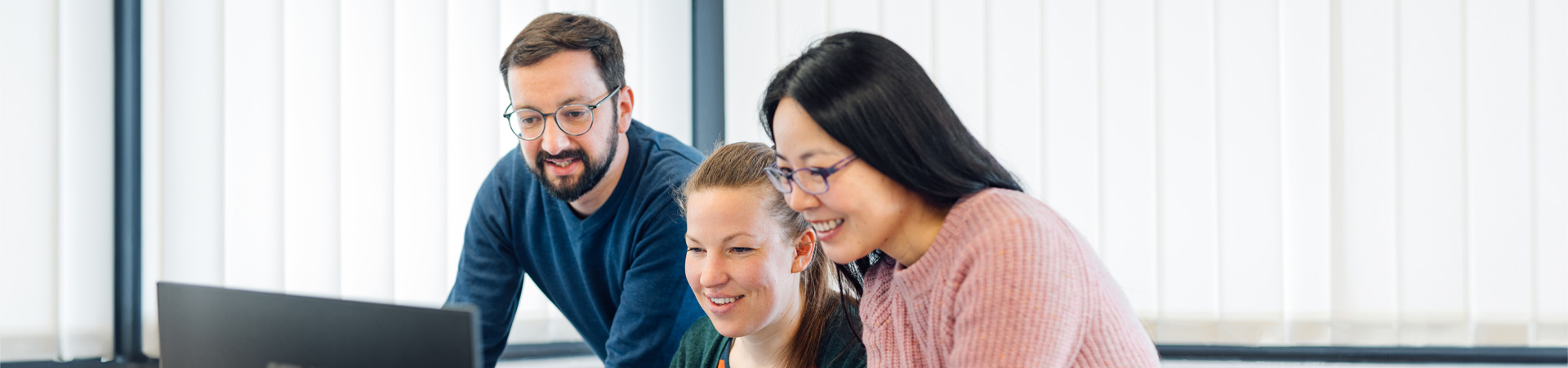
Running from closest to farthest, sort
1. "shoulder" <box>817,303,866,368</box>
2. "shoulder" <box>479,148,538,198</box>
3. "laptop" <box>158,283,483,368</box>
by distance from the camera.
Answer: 1. "laptop" <box>158,283,483,368</box>
2. "shoulder" <box>817,303,866,368</box>
3. "shoulder" <box>479,148,538,198</box>

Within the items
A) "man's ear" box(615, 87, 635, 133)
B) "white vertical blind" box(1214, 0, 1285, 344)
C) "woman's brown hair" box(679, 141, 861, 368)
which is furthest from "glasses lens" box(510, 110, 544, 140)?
"white vertical blind" box(1214, 0, 1285, 344)

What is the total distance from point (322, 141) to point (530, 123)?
0.84m

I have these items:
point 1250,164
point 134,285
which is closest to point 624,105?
point 134,285

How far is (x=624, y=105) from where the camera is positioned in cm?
159

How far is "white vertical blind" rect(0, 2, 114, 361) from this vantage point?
72.9 inches

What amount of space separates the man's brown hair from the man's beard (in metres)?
0.10

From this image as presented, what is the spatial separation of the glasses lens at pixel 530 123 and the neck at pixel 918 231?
2.51 feet

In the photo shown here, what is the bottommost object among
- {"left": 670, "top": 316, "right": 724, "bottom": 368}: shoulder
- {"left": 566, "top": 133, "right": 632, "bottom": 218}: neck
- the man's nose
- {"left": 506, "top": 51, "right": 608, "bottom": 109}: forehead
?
{"left": 670, "top": 316, "right": 724, "bottom": 368}: shoulder

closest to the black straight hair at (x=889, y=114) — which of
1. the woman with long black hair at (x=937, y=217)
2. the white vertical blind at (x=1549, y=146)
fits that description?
the woman with long black hair at (x=937, y=217)

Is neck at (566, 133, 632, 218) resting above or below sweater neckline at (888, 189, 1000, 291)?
above

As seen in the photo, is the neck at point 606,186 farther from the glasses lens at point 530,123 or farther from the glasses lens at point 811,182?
the glasses lens at point 811,182

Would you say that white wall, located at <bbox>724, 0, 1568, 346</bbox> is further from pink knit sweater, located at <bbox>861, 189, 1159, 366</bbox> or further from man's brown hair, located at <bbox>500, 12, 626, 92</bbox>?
pink knit sweater, located at <bbox>861, 189, 1159, 366</bbox>

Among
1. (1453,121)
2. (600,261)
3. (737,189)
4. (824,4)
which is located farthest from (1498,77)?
(600,261)

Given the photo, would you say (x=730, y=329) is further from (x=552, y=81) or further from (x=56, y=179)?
(x=56, y=179)
